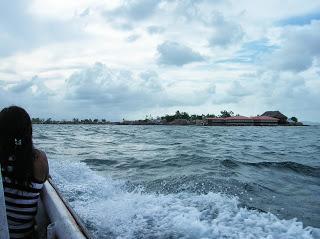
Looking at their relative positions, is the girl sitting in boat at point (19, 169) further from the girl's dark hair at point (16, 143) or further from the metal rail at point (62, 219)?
the metal rail at point (62, 219)

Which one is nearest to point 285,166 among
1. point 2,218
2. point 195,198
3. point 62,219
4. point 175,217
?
point 195,198

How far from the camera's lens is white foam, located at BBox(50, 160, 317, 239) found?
5422mm

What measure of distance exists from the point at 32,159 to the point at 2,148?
0.82ft

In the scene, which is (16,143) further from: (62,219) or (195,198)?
(195,198)

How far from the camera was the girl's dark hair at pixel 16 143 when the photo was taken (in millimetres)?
2914

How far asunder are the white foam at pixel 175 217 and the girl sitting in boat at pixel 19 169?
2165 millimetres

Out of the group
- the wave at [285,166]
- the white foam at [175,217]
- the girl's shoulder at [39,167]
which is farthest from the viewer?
the wave at [285,166]

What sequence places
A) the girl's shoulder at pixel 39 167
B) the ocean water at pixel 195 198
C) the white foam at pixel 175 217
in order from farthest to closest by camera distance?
the ocean water at pixel 195 198
the white foam at pixel 175 217
the girl's shoulder at pixel 39 167

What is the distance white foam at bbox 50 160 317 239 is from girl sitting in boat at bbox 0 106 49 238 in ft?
7.10

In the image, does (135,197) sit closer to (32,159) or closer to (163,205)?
(163,205)

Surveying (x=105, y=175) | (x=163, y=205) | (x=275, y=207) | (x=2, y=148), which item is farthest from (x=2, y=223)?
(x=105, y=175)

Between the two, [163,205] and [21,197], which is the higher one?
[21,197]

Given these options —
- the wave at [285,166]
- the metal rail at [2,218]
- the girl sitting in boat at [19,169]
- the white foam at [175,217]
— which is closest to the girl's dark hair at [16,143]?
the girl sitting in boat at [19,169]

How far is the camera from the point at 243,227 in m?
5.67
